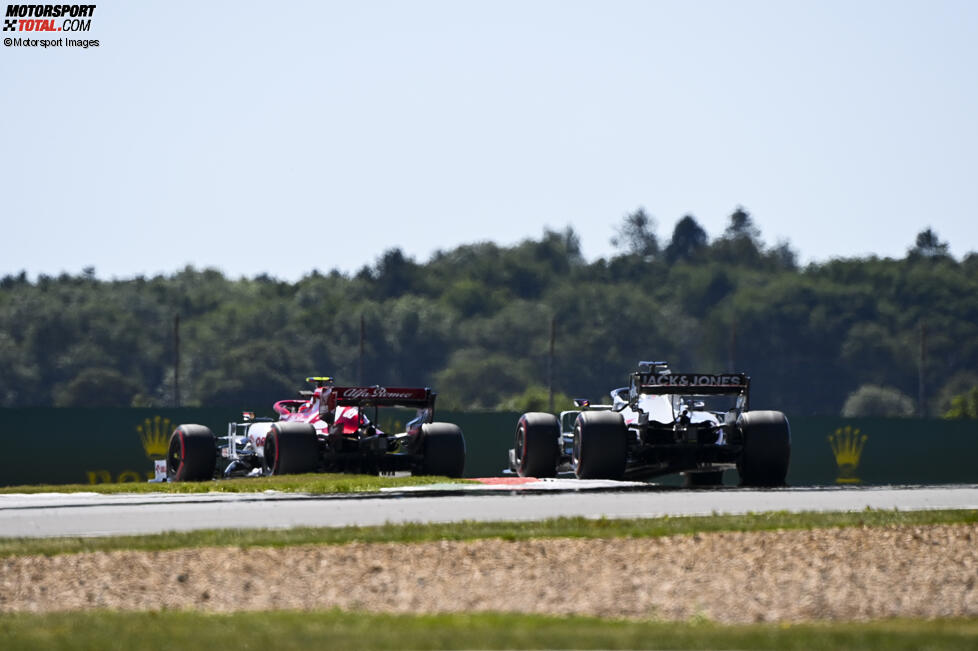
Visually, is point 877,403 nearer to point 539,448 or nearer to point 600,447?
point 539,448

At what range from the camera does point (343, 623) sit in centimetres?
1076

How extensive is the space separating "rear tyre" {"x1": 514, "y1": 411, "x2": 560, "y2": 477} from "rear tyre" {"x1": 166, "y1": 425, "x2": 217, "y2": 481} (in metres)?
5.33

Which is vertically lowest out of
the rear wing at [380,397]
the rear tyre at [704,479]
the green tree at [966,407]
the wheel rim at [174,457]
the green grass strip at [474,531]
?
the green grass strip at [474,531]

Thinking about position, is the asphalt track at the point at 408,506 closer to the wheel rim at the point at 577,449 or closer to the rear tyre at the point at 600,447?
the rear tyre at the point at 600,447

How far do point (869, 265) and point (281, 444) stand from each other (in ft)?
239

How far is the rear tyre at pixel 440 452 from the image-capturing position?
87.0 feet

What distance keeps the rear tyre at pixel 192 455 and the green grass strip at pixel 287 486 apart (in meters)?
2.50

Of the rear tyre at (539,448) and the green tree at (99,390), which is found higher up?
the green tree at (99,390)

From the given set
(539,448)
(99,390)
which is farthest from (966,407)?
(539,448)

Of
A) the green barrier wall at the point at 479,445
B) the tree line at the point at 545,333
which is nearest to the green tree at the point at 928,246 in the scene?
the tree line at the point at 545,333

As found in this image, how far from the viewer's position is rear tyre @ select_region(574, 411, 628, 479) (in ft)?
80.6

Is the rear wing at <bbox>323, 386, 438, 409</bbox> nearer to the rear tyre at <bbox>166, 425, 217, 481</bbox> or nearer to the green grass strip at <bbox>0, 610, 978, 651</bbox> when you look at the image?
the rear tyre at <bbox>166, 425, 217, 481</bbox>

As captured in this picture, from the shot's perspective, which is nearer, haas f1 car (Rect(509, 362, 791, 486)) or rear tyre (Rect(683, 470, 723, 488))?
haas f1 car (Rect(509, 362, 791, 486))

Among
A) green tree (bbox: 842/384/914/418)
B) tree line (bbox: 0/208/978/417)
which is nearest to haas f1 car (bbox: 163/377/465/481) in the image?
tree line (bbox: 0/208/978/417)
